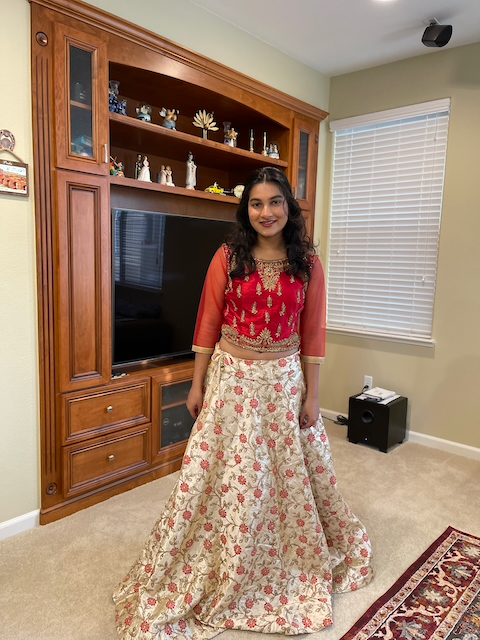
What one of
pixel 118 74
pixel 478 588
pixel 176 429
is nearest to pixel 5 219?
pixel 118 74

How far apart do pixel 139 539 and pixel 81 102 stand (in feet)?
6.79

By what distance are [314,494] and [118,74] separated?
232 centimetres

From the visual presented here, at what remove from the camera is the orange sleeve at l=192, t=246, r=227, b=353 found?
179 centimetres

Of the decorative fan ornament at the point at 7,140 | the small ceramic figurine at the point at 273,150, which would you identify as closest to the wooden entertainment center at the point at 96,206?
the decorative fan ornament at the point at 7,140

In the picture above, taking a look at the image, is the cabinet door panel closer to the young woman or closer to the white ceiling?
the young woman

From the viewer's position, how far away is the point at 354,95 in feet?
12.0

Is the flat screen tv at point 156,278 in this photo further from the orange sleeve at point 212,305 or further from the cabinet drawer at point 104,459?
the orange sleeve at point 212,305

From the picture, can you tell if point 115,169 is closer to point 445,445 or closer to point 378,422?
point 378,422

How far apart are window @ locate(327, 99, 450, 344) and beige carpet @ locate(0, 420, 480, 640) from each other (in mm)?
1004

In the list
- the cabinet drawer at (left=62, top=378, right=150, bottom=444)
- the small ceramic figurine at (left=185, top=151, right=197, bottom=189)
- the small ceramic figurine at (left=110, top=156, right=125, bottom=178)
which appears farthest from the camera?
the small ceramic figurine at (left=185, top=151, right=197, bottom=189)

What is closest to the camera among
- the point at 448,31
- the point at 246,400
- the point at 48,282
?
the point at 246,400

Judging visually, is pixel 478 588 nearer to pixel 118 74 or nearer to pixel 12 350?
pixel 12 350

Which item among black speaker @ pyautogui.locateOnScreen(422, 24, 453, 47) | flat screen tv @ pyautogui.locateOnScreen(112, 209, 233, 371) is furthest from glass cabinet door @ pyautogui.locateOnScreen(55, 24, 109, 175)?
black speaker @ pyautogui.locateOnScreen(422, 24, 453, 47)

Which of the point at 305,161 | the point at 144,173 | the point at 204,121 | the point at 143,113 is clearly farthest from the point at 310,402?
the point at 305,161
